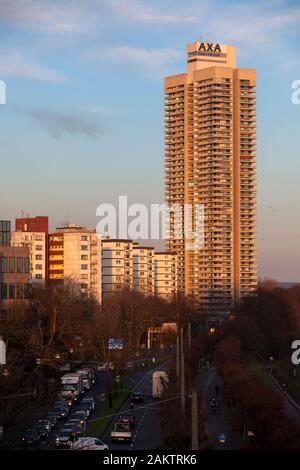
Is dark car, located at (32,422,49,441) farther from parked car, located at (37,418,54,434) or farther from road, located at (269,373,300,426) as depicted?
road, located at (269,373,300,426)

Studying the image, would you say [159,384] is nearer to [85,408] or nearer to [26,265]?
[85,408]

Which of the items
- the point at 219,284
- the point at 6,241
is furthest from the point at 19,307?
the point at 219,284

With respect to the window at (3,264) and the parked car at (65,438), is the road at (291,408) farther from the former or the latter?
the window at (3,264)

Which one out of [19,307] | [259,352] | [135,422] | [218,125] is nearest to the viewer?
[135,422]

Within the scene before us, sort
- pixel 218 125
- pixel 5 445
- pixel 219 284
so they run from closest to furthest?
pixel 5 445
pixel 219 284
pixel 218 125

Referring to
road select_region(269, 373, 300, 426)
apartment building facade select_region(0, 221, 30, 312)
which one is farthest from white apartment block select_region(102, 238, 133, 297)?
road select_region(269, 373, 300, 426)
